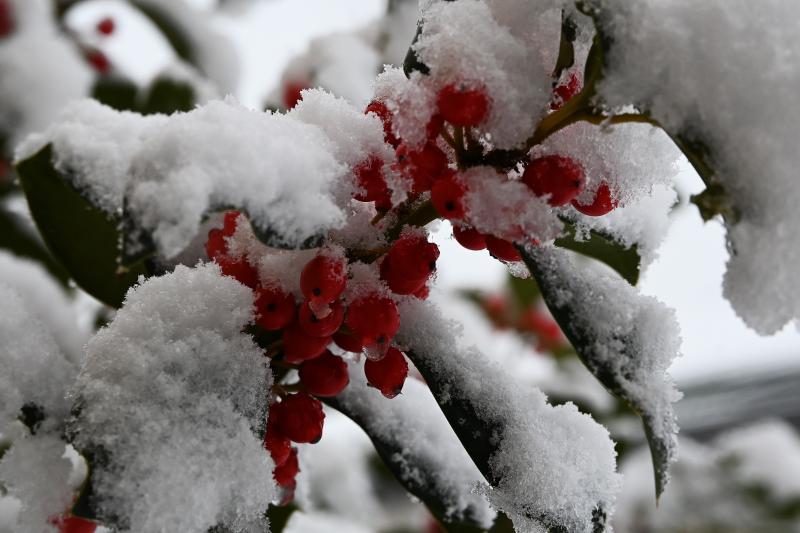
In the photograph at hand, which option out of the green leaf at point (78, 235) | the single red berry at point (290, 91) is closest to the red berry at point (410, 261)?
the green leaf at point (78, 235)

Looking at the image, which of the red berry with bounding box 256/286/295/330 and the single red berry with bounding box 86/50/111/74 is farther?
the single red berry with bounding box 86/50/111/74

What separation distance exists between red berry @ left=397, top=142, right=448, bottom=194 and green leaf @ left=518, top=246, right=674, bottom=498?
88 mm

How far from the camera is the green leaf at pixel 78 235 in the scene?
0.67 metres

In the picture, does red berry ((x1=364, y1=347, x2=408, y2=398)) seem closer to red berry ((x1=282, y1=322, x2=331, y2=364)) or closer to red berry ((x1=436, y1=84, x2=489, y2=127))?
red berry ((x1=282, y1=322, x2=331, y2=364))

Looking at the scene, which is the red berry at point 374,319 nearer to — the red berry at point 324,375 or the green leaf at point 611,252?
the red berry at point 324,375

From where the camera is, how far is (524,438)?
0.58 meters

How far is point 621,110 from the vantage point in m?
0.50

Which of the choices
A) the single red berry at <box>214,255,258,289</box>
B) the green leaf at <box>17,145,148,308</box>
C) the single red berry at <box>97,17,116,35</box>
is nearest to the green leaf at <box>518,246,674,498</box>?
the single red berry at <box>214,255,258,289</box>

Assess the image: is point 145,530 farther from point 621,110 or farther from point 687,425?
point 687,425

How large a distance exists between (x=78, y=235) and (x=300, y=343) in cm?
28

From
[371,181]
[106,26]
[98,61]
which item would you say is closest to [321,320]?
[371,181]

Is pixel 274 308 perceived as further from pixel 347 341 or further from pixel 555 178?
pixel 555 178

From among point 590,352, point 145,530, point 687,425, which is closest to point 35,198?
point 145,530

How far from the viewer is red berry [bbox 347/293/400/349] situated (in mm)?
560
